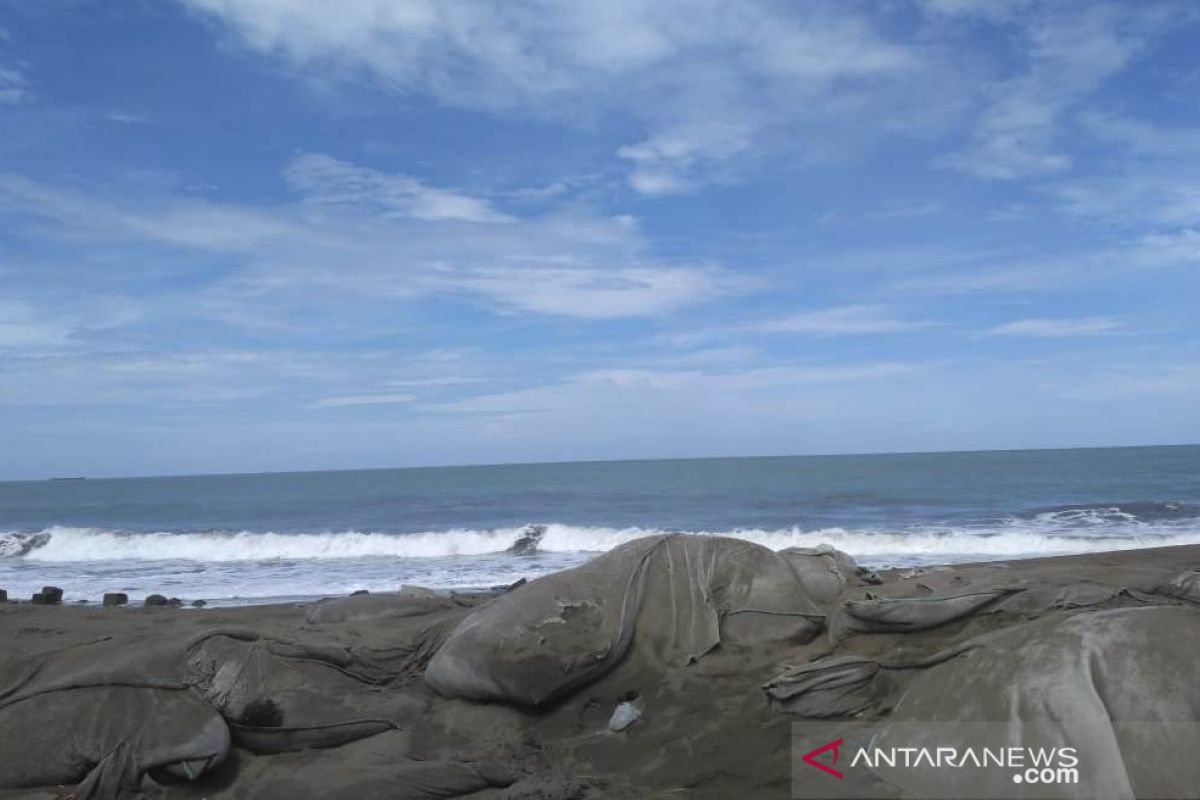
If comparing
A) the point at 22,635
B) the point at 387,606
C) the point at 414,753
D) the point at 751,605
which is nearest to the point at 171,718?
the point at 414,753

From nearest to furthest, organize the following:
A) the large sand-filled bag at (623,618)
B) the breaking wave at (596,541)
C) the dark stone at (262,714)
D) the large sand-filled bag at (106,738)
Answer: the large sand-filled bag at (106,738) < the dark stone at (262,714) < the large sand-filled bag at (623,618) < the breaking wave at (596,541)

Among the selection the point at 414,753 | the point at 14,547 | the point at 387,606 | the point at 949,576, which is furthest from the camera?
the point at 14,547

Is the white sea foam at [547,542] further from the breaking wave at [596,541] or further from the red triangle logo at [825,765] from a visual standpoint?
the red triangle logo at [825,765]

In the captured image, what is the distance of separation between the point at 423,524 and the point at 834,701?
32159 mm

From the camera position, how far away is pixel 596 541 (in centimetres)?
2719

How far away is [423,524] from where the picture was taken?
117 ft

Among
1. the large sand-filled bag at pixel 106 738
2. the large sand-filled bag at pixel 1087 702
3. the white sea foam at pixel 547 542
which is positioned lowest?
the white sea foam at pixel 547 542

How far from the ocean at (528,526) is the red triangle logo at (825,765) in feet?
37.3

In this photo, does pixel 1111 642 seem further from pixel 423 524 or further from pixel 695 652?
pixel 423 524

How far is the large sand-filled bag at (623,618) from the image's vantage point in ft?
18.1

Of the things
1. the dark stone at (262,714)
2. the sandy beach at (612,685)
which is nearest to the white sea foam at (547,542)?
the sandy beach at (612,685)
